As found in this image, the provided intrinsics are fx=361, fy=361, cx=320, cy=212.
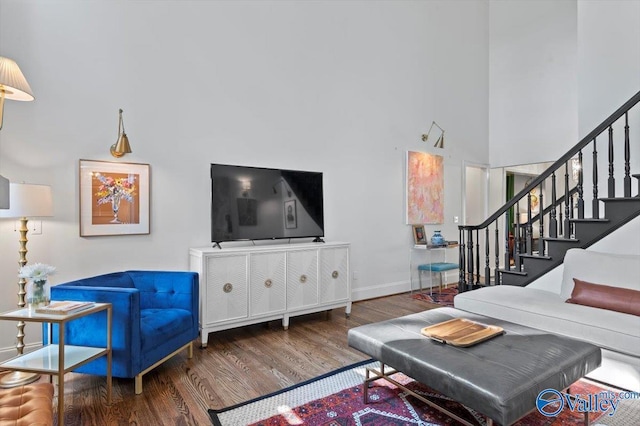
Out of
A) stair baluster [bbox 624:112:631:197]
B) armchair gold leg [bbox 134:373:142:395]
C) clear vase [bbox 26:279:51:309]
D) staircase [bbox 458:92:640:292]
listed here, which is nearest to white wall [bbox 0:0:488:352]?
clear vase [bbox 26:279:51:309]

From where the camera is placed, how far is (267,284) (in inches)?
146

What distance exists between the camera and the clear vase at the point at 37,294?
2.24 metres

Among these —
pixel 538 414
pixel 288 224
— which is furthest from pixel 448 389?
pixel 288 224

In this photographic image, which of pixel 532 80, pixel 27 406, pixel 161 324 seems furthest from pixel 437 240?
pixel 27 406

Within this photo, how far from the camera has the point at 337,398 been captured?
93.7 inches

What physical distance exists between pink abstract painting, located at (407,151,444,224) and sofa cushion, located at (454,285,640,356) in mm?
2333

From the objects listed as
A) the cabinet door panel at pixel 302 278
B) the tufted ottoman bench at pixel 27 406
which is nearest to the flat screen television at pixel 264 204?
the cabinet door panel at pixel 302 278

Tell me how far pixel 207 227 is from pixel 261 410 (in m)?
2.09

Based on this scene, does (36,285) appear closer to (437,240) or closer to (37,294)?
(37,294)

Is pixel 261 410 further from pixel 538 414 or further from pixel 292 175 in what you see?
pixel 292 175

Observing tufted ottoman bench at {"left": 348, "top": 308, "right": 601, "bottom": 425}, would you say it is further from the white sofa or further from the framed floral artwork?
the framed floral artwork

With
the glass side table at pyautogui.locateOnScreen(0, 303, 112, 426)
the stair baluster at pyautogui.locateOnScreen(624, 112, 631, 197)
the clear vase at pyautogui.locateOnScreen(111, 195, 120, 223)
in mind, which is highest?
the stair baluster at pyautogui.locateOnScreen(624, 112, 631, 197)

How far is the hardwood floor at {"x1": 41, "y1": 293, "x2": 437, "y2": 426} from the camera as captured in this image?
2.22 m

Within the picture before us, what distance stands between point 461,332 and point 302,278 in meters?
2.06
